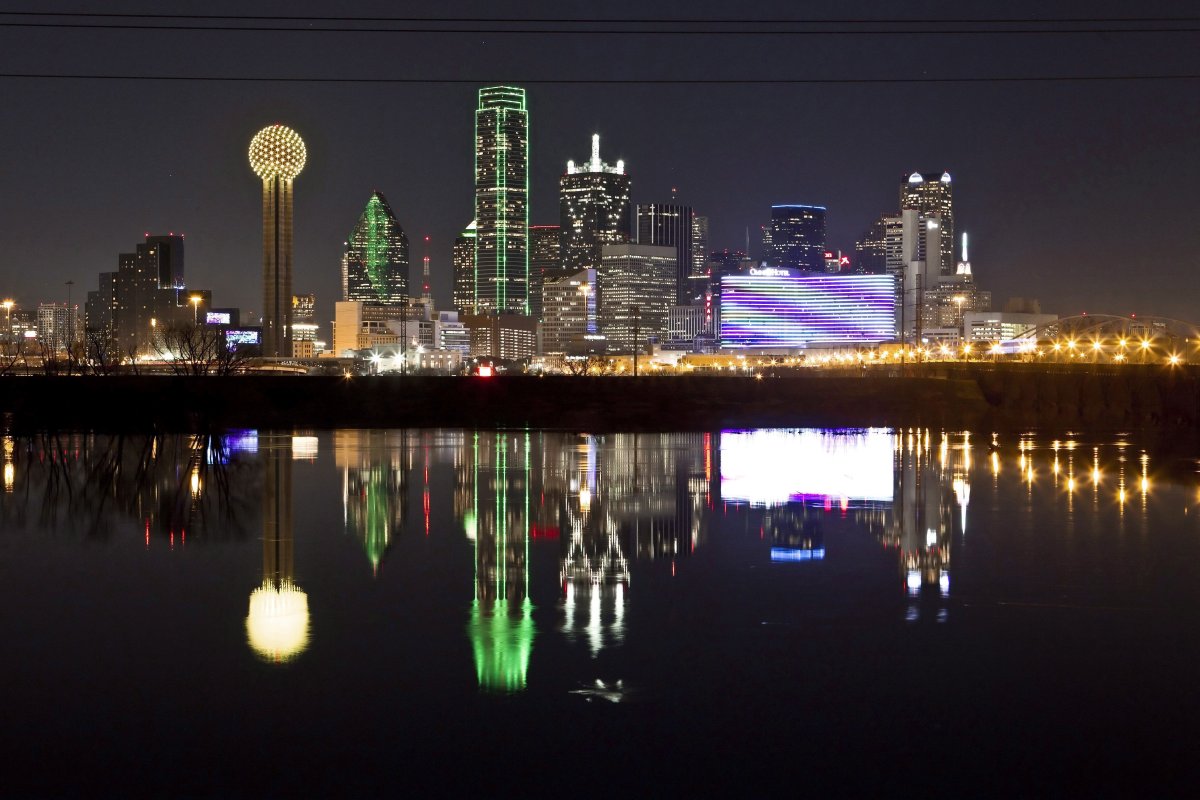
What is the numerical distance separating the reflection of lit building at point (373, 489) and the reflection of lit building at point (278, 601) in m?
1.22

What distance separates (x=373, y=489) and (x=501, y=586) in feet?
39.4

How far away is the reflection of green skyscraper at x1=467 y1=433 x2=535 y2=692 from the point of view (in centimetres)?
1274

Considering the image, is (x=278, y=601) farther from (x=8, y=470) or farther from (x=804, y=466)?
(x=804, y=466)

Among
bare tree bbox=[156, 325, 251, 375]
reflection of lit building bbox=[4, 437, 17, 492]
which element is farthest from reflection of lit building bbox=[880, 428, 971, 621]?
bare tree bbox=[156, 325, 251, 375]

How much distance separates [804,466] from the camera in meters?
36.1

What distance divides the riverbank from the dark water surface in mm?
30320

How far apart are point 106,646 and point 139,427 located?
40801 millimetres

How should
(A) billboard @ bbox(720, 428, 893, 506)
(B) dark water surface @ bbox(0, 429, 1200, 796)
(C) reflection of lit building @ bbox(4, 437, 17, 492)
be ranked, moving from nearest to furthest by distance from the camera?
(B) dark water surface @ bbox(0, 429, 1200, 796)
(A) billboard @ bbox(720, 428, 893, 506)
(C) reflection of lit building @ bbox(4, 437, 17, 492)

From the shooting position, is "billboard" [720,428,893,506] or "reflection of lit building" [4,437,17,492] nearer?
"billboard" [720,428,893,506]

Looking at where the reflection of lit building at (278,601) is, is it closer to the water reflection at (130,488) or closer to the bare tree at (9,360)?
the water reflection at (130,488)

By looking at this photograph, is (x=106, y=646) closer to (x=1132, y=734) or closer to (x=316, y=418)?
(x=1132, y=734)

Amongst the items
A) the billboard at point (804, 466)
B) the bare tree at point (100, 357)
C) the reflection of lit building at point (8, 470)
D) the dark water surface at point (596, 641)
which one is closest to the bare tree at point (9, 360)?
the bare tree at point (100, 357)

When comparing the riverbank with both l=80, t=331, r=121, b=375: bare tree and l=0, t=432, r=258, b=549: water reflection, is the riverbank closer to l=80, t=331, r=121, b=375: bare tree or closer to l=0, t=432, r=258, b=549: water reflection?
l=0, t=432, r=258, b=549: water reflection

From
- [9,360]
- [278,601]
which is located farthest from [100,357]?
[278,601]
